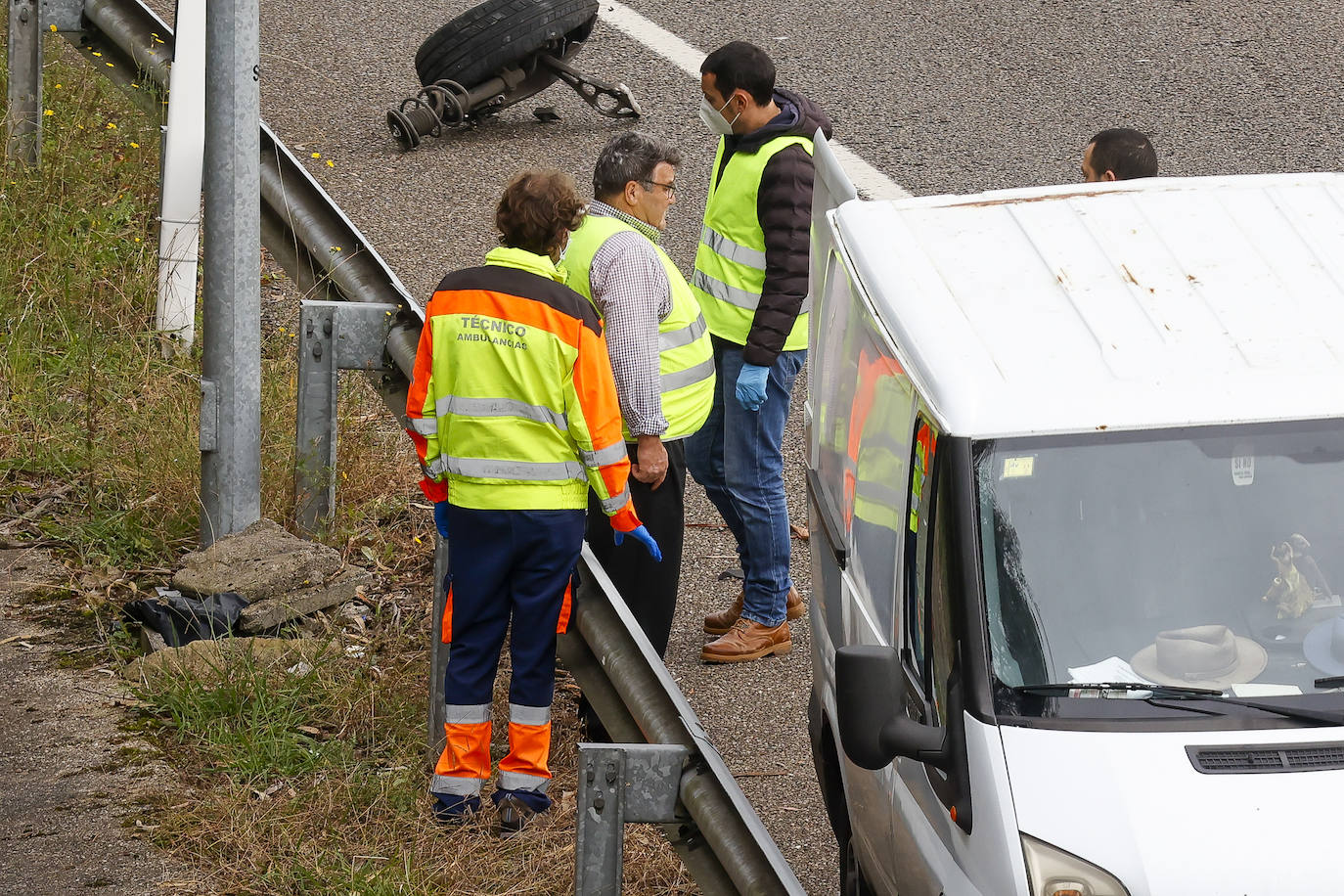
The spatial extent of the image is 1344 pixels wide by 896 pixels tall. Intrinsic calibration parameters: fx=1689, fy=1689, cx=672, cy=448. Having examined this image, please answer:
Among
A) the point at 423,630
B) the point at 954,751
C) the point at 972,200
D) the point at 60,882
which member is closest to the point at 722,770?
the point at 954,751

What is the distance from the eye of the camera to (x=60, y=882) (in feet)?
15.6

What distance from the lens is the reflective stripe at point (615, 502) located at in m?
5.16

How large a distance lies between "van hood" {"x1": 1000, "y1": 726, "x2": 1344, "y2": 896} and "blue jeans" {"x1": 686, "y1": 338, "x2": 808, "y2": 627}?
2976mm

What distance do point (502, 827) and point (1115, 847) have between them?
2.34 meters

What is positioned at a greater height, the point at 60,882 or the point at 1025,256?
the point at 1025,256

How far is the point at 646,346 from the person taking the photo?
5656mm

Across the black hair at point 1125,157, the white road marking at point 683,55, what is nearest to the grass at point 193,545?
the black hair at point 1125,157

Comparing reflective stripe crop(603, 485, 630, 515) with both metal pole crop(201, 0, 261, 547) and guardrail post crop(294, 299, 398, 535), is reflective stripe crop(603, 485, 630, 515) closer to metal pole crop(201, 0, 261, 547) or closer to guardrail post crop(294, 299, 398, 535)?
guardrail post crop(294, 299, 398, 535)

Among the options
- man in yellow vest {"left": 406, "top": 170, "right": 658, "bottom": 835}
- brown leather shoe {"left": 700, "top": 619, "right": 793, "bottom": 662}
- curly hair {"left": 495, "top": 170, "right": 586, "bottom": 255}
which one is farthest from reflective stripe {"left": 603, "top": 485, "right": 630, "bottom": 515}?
brown leather shoe {"left": 700, "top": 619, "right": 793, "bottom": 662}

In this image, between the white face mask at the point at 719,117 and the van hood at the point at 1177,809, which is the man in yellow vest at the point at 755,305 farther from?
the van hood at the point at 1177,809

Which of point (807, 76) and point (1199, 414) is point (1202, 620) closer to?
point (1199, 414)

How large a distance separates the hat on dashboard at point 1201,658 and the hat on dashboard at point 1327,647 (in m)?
0.12

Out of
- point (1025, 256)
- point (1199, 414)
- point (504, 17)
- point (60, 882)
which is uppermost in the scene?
point (504, 17)

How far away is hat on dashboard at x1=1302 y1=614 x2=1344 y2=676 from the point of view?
3.68m
